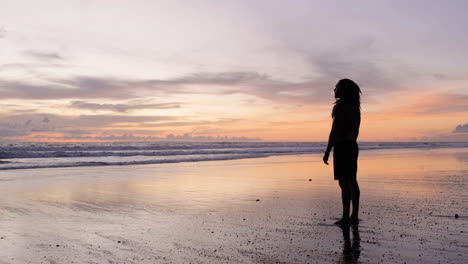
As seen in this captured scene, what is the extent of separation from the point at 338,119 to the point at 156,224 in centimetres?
296

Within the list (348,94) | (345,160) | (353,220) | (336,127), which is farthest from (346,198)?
(348,94)

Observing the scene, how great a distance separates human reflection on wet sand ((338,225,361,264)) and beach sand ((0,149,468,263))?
0.01 metres

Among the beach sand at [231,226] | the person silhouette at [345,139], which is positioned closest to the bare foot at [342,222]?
the beach sand at [231,226]

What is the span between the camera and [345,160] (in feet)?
19.0

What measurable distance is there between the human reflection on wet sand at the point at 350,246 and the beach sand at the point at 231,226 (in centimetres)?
1

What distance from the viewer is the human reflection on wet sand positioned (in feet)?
12.6

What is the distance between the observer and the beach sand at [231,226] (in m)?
4.05

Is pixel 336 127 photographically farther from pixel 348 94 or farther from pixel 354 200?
pixel 354 200

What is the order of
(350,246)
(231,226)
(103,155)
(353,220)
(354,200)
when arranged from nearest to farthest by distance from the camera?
(350,246)
(231,226)
(353,220)
(354,200)
(103,155)

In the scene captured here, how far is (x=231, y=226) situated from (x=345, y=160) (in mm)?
1853

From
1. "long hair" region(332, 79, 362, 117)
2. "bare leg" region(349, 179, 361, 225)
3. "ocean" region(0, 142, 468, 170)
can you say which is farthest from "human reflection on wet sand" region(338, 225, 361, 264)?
"ocean" region(0, 142, 468, 170)

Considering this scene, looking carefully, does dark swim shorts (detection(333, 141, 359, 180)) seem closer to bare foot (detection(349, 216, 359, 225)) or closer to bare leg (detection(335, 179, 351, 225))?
bare leg (detection(335, 179, 351, 225))

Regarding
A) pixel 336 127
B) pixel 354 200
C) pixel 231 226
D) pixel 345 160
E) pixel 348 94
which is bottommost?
pixel 231 226

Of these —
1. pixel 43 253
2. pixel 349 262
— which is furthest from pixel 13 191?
pixel 349 262
